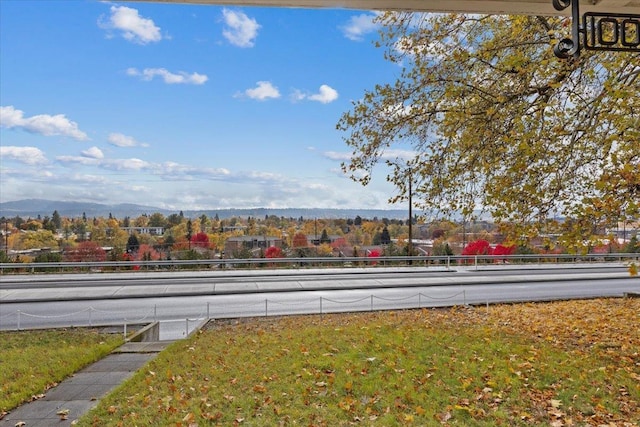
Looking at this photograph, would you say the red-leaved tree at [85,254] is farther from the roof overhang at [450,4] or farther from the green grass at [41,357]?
the roof overhang at [450,4]

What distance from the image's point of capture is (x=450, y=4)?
3.49 metres

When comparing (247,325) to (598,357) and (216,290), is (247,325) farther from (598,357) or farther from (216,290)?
(598,357)

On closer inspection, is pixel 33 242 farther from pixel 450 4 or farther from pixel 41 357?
pixel 450 4

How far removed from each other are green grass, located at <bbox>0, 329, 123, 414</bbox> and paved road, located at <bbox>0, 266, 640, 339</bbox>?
1.65 metres

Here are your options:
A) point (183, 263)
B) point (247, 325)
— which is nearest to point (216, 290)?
point (247, 325)

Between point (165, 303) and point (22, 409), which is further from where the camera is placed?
point (165, 303)

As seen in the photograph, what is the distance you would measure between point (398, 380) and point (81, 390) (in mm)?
4955

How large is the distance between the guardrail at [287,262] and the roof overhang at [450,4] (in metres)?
24.1

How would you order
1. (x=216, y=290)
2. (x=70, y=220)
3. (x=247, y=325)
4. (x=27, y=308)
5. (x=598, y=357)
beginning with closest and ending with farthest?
(x=598, y=357), (x=247, y=325), (x=27, y=308), (x=216, y=290), (x=70, y=220)

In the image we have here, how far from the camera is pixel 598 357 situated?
6.50 m

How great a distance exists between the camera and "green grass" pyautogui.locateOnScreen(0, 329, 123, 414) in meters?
6.43

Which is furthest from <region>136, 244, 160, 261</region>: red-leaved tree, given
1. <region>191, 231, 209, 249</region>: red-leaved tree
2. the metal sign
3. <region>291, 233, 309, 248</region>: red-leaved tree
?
the metal sign

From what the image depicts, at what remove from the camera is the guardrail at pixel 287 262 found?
25422 mm

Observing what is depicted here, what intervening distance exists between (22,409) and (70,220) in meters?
35.8
